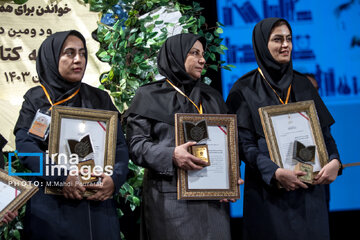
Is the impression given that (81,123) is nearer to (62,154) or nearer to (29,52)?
(62,154)

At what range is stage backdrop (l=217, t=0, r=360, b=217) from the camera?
411 cm

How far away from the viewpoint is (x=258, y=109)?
8.61ft

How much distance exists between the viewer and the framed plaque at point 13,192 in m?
2.16

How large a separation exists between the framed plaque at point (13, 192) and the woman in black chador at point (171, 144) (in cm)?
58

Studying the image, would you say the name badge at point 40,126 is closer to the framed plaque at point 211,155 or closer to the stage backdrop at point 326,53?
the framed plaque at point 211,155

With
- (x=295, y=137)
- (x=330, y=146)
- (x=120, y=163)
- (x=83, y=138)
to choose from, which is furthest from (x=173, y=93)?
(x=330, y=146)

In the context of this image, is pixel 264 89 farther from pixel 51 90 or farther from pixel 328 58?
pixel 328 58

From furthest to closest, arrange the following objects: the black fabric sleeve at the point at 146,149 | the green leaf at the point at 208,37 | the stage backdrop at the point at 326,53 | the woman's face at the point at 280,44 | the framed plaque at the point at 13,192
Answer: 1. the stage backdrop at the point at 326,53
2. the green leaf at the point at 208,37
3. the woman's face at the point at 280,44
4. the black fabric sleeve at the point at 146,149
5. the framed plaque at the point at 13,192

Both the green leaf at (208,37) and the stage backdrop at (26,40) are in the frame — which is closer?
the stage backdrop at (26,40)

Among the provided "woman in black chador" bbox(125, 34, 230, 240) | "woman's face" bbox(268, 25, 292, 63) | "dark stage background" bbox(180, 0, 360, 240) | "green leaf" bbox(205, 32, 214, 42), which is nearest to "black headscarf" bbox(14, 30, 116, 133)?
"woman in black chador" bbox(125, 34, 230, 240)

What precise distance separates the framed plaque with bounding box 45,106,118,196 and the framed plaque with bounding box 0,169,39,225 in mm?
98

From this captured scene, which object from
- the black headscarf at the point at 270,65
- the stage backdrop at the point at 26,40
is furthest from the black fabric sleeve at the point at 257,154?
the stage backdrop at the point at 26,40

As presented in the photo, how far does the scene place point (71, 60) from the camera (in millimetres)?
2508

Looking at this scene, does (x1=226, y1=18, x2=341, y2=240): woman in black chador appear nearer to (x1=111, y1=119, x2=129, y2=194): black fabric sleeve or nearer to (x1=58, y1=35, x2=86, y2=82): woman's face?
(x1=111, y1=119, x2=129, y2=194): black fabric sleeve
